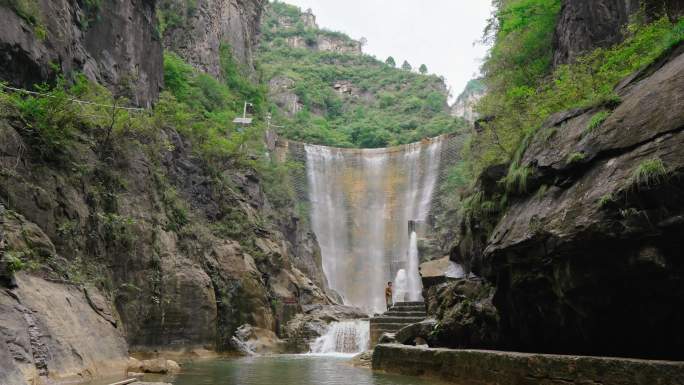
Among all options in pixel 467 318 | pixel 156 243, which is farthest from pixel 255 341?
pixel 467 318

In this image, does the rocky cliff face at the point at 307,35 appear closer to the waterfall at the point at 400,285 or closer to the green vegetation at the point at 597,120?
the waterfall at the point at 400,285

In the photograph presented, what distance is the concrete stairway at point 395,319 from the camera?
16358 mm

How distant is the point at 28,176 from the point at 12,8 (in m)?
4.29

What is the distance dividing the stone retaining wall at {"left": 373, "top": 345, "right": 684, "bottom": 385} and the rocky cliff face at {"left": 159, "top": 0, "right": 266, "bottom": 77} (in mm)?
25312

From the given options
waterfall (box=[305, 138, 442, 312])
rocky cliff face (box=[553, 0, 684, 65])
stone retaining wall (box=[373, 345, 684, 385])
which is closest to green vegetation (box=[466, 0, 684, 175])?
rocky cliff face (box=[553, 0, 684, 65])

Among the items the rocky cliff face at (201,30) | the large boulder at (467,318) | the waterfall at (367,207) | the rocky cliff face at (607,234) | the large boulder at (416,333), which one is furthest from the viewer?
the waterfall at (367,207)

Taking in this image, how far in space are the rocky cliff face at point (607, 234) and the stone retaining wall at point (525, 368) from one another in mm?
655

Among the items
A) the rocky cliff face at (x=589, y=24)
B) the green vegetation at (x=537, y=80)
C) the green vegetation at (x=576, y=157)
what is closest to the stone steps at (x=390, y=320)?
the green vegetation at (x=537, y=80)

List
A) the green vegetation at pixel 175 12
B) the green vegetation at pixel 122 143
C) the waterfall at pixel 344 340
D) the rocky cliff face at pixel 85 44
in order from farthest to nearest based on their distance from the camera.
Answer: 1. the green vegetation at pixel 175 12
2. the waterfall at pixel 344 340
3. the rocky cliff face at pixel 85 44
4. the green vegetation at pixel 122 143

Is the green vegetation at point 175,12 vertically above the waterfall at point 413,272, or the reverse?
the green vegetation at point 175,12

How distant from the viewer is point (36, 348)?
6.43 m

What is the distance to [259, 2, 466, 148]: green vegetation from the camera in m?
53.4

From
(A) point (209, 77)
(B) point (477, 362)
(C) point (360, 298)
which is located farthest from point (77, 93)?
(C) point (360, 298)

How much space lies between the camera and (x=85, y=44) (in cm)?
1675
